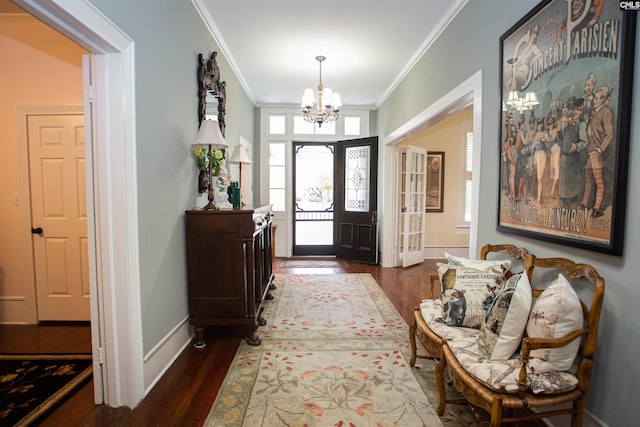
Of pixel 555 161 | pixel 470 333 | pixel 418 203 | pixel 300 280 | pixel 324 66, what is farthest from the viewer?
pixel 418 203

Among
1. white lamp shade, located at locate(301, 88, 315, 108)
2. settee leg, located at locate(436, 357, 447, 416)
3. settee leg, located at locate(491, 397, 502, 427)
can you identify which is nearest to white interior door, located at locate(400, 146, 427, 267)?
white lamp shade, located at locate(301, 88, 315, 108)

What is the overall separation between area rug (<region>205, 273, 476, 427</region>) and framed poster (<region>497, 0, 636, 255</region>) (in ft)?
4.07

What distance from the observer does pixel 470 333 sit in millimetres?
1865

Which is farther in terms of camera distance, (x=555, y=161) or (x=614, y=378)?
(x=555, y=161)

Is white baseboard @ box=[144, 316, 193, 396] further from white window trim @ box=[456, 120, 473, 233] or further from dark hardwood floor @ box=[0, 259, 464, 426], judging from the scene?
white window trim @ box=[456, 120, 473, 233]

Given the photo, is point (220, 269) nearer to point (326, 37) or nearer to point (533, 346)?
point (533, 346)

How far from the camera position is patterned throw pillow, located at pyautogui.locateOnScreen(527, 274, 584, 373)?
1389mm

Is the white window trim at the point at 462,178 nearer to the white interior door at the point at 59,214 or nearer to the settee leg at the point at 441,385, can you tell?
the settee leg at the point at 441,385

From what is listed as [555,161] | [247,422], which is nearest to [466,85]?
[555,161]

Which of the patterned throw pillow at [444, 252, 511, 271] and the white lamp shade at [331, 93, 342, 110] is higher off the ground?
the white lamp shade at [331, 93, 342, 110]

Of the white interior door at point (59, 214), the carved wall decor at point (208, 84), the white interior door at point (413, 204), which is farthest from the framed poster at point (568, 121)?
the white interior door at point (59, 214)

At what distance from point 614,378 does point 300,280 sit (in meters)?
3.72

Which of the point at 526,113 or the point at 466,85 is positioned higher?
the point at 466,85

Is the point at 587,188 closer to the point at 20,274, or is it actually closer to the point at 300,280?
the point at 300,280
